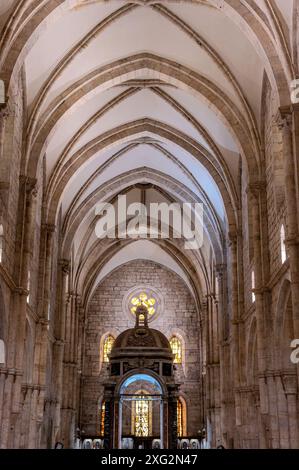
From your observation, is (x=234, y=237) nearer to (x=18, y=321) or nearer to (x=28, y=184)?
(x=28, y=184)

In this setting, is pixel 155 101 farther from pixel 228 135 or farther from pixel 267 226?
pixel 267 226

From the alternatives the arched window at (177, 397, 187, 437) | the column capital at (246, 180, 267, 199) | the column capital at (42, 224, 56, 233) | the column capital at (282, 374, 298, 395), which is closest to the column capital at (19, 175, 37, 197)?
the column capital at (42, 224, 56, 233)

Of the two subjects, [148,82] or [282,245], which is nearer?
[282,245]

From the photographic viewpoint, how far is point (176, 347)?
133 ft

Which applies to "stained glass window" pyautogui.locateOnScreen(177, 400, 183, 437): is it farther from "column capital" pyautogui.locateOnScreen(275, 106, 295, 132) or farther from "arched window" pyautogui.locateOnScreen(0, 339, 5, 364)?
"column capital" pyautogui.locateOnScreen(275, 106, 295, 132)

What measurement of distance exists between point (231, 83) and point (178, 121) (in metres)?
5.40

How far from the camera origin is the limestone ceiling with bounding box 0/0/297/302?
1812cm

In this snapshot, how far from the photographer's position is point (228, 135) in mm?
25234

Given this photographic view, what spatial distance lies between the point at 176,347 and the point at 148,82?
20092 millimetres

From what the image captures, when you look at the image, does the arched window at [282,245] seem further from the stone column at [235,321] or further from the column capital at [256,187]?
the stone column at [235,321]

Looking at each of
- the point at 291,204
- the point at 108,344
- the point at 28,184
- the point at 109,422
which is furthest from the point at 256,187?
the point at 108,344
